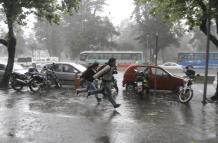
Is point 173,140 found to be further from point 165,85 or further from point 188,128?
point 165,85

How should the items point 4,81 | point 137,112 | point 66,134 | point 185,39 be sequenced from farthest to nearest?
point 185,39 → point 4,81 → point 137,112 → point 66,134

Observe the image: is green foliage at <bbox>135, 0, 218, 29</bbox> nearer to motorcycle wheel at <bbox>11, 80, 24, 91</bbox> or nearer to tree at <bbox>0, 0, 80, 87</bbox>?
tree at <bbox>0, 0, 80, 87</bbox>

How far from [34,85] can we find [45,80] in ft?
3.09

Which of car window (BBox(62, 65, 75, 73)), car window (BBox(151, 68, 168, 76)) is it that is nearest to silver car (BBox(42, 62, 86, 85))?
car window (BBox(62, 65, 75, 73))

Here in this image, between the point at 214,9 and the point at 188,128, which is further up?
the point at 214,9

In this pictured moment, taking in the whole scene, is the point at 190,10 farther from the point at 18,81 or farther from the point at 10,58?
the point at 10,58

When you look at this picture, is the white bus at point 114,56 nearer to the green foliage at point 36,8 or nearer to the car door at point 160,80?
the green foliage at point 36,8

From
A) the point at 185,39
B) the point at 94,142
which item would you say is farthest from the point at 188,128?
the point at 185,39

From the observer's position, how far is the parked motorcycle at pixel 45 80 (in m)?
20.5

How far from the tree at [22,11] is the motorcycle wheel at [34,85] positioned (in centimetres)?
293

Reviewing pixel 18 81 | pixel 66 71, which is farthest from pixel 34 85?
pixel 66 71

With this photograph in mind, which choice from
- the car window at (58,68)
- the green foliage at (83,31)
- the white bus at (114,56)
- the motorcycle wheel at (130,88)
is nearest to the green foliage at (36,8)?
the car window at (58,68)

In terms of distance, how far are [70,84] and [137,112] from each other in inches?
441

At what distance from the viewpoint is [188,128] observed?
10414 mm
